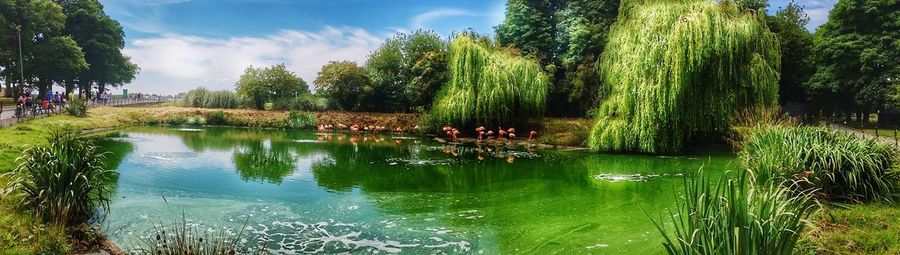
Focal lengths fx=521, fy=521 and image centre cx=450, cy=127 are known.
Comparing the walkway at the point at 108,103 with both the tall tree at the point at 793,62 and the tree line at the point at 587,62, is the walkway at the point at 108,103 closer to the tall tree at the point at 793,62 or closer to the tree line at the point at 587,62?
the tree line at the point at 587,62

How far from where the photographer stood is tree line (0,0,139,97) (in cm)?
3650

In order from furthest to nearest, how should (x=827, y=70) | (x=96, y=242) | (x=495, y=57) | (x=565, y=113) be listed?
(x=565, y=113) → (x=827, y=70) → (x=495, y=57) → (x=96, y=242)

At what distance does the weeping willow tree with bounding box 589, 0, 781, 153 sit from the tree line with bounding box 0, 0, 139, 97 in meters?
35.0

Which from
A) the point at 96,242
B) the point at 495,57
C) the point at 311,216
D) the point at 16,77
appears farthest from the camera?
the point at 16,77

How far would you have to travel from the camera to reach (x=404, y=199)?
430 inches

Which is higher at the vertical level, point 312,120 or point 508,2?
point 508,2

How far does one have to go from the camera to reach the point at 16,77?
39.7 m

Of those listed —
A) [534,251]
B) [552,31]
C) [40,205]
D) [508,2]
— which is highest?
[508,2]

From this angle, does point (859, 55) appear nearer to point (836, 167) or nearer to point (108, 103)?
point (836, 167)

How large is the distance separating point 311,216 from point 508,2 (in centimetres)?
3222

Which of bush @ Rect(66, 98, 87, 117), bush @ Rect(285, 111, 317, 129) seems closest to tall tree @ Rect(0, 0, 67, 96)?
bush @ Rect(66, 98, 87, 117)

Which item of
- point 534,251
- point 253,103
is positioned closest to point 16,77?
point 253,103

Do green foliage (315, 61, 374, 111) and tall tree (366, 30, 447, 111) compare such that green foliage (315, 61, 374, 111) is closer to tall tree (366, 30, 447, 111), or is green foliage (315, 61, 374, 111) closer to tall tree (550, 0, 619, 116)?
tall tree (366, 30, 447, 111)

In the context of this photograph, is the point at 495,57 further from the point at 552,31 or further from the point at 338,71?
the point at 338,71
